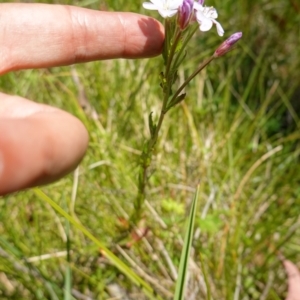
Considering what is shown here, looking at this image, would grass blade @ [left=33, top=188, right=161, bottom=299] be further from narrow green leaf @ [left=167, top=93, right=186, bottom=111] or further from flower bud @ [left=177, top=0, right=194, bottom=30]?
flower bud @ [left=177, top=0, right=194, bottom=30]

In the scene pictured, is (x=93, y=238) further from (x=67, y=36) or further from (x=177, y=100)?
(x=67, y=36)

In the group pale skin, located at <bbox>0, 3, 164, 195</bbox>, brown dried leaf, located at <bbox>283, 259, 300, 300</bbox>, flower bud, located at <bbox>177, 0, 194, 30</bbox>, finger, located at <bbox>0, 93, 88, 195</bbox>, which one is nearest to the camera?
finger, located at <bbox>0, 93, 88, 195</bbox>

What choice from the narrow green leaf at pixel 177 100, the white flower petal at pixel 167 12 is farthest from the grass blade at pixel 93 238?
the white flower petal at pixel 167 12

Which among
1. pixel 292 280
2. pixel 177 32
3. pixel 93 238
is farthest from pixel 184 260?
pixel 292 280

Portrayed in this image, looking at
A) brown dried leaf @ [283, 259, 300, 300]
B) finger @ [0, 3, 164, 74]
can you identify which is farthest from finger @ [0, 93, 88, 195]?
brown dried leaf @ [283, 259, 300, 300]

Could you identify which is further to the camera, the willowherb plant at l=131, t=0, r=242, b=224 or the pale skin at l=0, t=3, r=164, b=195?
the pale skin at l=0, t=3, r=164, b=195

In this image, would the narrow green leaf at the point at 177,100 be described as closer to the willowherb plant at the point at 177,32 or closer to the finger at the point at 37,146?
the willowherb plant at the point at 177,32
